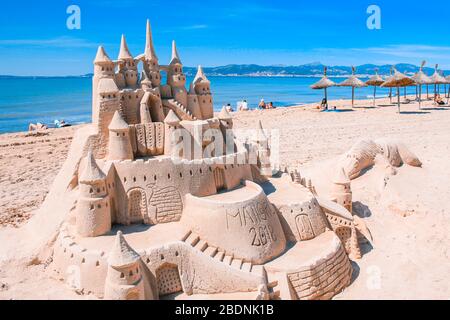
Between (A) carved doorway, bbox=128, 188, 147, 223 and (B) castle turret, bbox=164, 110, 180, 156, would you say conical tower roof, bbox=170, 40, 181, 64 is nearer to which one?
(B) castle turret, bbox=164, 110, 180, 156

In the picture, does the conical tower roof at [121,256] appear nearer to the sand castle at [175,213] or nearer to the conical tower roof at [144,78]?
the sand castle at [175,213]

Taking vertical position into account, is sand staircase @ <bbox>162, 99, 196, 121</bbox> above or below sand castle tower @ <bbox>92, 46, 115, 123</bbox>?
below

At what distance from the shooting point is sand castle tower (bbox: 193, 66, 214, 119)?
635 inches

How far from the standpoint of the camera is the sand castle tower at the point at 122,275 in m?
8.98

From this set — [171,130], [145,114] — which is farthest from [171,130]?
[145,114]

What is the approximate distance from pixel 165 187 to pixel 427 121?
29.1m

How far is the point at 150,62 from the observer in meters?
15.4

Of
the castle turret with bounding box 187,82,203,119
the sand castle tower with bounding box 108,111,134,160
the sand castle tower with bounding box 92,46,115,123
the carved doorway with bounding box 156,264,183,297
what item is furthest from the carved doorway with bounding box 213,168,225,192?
the sand castle tower with bounding box 92,46,115,123

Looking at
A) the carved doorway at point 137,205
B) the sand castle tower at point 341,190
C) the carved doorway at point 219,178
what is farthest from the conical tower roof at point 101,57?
the sand castle tower at point 341,190

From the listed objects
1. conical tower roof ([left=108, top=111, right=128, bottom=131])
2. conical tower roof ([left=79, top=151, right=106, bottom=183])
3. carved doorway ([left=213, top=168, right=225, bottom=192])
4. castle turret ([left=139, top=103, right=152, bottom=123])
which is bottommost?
carved doorway ([left=213, top=168, right=225, bottom=192])

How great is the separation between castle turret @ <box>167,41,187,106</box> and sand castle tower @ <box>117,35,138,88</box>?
152cm

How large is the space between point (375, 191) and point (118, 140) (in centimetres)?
1203

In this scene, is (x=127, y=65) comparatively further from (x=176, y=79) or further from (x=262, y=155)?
(x=262, y=155)
